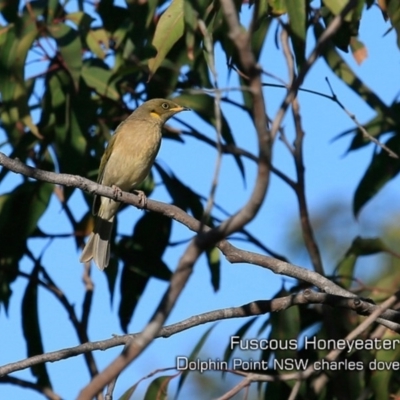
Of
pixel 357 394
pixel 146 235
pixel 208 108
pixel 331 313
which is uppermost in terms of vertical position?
pixel 208 108

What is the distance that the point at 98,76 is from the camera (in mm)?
5828

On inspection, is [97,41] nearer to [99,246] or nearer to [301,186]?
[99,246]

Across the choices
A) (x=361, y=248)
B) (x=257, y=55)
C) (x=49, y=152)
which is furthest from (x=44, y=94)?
(x=361, y=248)

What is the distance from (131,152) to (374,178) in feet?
5.51

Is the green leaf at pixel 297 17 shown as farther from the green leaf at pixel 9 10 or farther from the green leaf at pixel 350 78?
the green leaf at pixel 9 10

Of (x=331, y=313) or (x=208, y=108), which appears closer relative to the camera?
(x=331, y=313)

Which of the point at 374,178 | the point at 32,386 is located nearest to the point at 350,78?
the point at 374,178

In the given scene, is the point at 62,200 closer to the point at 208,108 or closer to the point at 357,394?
the point at 208,108

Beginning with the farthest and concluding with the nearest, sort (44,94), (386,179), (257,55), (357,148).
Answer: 1. (44,94)
2. (357,148)
3. (386,179)
4. (257,55)

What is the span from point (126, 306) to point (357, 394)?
5.15 ft

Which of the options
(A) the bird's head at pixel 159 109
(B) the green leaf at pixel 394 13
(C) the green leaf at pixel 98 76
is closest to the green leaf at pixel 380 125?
(A) the bird's head at pixel 159 109

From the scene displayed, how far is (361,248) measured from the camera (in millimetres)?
5332

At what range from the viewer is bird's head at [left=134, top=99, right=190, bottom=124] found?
20.0ft

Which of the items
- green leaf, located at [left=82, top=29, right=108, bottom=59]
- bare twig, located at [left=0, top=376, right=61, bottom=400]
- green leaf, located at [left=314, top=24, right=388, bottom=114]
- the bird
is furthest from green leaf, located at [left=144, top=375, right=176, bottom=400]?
green leaf, located at [left=82, top=29, right=108, bottom=59]
